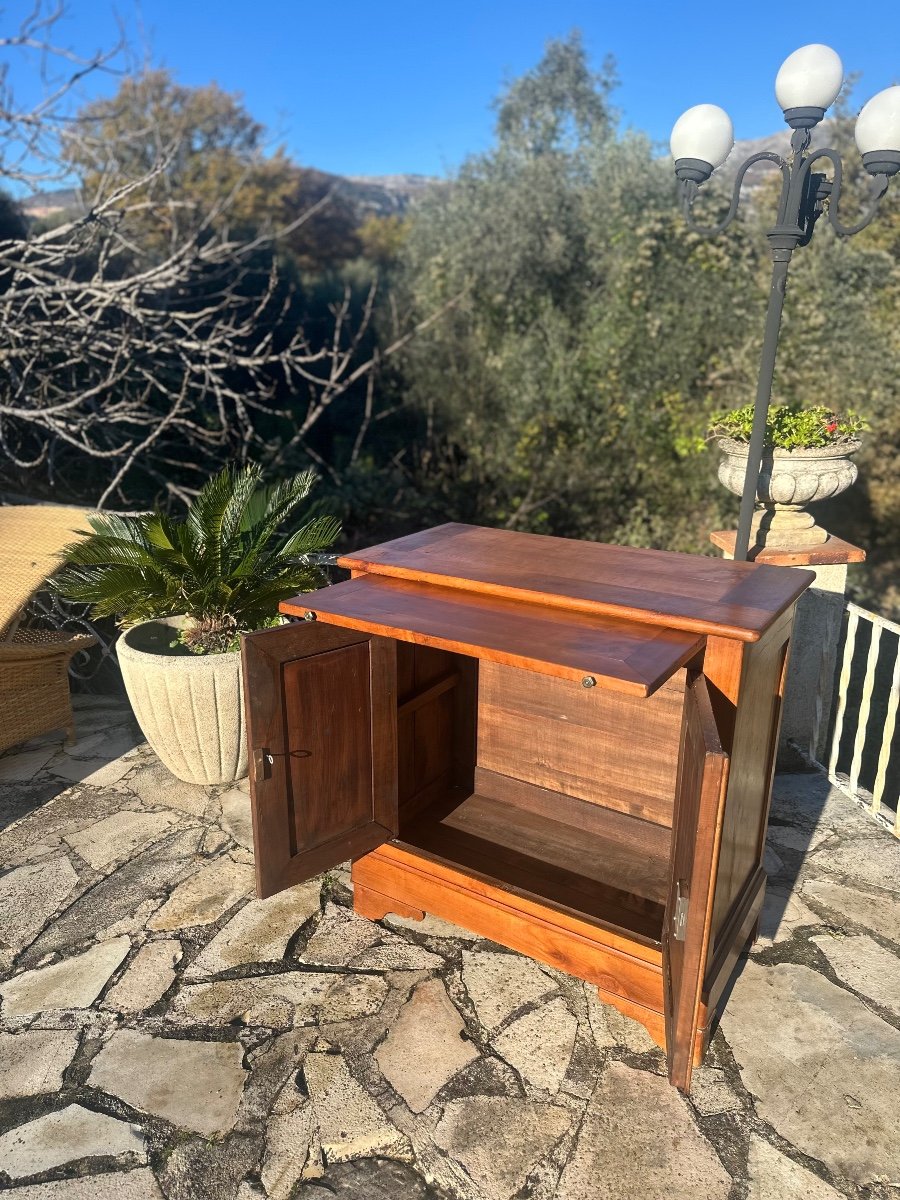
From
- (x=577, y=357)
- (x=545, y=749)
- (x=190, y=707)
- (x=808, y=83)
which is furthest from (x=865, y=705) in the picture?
(x=577, y=357)

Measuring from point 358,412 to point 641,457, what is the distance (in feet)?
13.8

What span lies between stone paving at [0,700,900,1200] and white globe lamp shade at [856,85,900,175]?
3.04 meters

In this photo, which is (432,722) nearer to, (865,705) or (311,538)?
(311,538)

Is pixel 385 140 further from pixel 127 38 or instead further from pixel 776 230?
pixel 776 230

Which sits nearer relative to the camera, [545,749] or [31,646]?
[545,749]

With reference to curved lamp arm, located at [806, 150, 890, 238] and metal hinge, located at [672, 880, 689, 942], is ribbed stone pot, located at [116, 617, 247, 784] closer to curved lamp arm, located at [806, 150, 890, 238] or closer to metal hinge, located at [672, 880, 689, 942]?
metal hinge, located at [672, 880, 689, 942]

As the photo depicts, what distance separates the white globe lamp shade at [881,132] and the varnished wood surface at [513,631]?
2.87m

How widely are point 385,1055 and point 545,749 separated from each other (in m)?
1.30

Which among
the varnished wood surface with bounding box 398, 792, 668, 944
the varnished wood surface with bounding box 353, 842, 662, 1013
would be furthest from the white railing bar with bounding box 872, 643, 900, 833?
the varnished wood surface with bounding box 353, 842, 662, 1013

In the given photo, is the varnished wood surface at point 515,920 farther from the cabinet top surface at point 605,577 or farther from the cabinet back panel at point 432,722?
the cabinet top surface at point 605,577

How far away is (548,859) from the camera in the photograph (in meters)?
2.82

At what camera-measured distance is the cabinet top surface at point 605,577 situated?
6.98 ft

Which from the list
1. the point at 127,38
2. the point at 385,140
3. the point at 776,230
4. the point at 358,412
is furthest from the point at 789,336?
the point at 385,140

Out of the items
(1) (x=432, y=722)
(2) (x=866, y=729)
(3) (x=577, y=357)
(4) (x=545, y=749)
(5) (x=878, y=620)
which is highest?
(3) (x=577, y=357)
